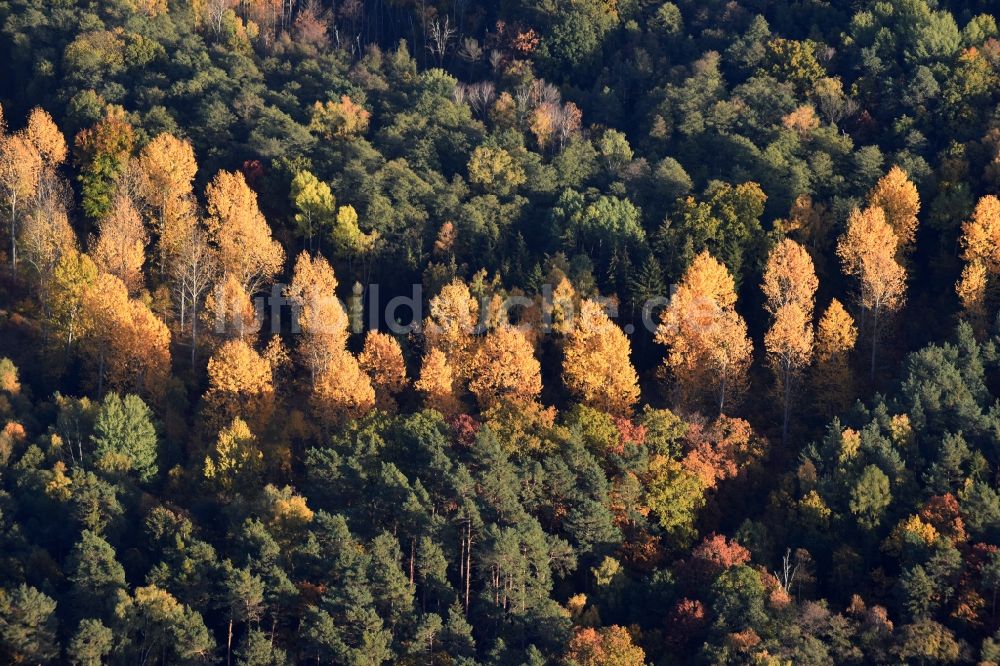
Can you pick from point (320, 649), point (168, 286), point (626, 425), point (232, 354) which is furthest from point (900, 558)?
point (168, 286)

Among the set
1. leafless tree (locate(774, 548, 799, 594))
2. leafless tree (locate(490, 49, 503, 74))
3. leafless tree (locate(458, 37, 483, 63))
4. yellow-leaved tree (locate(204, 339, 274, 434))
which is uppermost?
leafless tree (locate(458, 37, 483, 63))

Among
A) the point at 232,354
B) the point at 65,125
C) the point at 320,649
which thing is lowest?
the point at 320,649

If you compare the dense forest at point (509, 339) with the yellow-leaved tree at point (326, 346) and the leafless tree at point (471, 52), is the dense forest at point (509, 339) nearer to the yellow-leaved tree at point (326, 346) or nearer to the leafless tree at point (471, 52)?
the yellow-leaved tree at point (326, 346)

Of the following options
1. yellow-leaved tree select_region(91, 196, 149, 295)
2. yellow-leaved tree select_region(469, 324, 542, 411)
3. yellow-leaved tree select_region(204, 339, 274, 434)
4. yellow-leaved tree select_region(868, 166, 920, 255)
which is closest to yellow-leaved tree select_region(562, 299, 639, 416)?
yellow-leaved tree select_region(469, 324, 542, 411)

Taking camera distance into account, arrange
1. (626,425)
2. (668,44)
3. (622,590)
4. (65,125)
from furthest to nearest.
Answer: (668,44) < (65,125) < (626,425) < (622,590)

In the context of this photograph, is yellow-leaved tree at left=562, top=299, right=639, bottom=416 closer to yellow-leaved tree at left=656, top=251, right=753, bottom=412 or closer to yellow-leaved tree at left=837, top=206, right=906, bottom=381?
yellow-leaved tree at left=656, top=251, right=753, bottom=412

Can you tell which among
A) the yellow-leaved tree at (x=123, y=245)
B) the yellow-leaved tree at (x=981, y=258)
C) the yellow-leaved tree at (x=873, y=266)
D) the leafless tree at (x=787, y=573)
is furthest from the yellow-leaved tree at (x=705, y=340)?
the yellow-leaved tree at (x=123, y=245)

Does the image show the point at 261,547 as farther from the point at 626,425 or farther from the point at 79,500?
the point at 626,425

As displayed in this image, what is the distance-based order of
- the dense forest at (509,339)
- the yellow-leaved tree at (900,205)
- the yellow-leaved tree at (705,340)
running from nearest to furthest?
1. the dense forest at (509,339)
2. the yellow-leaved tree at (705,340)
3. the yellow-leaved tree at (900,205)

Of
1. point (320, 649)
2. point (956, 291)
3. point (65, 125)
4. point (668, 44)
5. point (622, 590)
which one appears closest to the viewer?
point (320, 649)
